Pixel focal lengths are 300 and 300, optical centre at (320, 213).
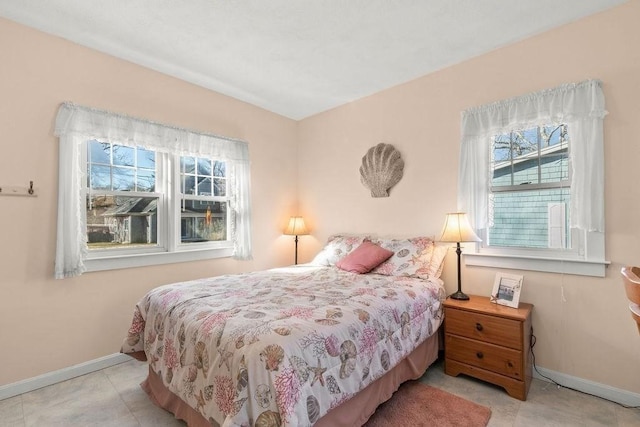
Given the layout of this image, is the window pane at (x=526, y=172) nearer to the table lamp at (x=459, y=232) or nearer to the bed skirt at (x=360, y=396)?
the table lamp at (x=459, y=232)

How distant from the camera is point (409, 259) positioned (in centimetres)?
272

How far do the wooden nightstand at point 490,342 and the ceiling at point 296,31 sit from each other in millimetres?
2094

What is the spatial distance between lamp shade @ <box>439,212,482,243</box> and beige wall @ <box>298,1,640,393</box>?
33 cm

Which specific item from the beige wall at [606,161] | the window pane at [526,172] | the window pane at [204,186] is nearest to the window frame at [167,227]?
the window pane at [204,186]

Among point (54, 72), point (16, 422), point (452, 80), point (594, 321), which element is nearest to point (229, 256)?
point (16, 422)

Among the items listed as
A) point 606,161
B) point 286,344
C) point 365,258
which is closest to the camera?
point 286,344

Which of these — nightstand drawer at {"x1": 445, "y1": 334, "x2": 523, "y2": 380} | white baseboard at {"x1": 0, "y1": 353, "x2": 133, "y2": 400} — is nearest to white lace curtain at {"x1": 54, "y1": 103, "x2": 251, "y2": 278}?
white baseboard at {"x1": 0, "y1": 353, "x2": 133, "y2": 400}

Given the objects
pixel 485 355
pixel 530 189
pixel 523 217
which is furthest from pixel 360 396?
pixel 530 189

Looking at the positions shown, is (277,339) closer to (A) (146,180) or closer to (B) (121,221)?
(B) (121,221)

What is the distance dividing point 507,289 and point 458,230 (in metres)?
0.56

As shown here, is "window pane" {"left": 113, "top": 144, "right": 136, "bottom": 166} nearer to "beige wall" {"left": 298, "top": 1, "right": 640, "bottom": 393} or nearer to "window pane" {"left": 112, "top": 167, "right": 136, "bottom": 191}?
"window pane" {"left": 112, "top": 167, "right": 136, "bottom": 191}

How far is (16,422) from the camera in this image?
1830mm

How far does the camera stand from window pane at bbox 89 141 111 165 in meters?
2.58

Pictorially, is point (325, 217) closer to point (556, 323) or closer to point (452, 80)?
point (452, 80)
